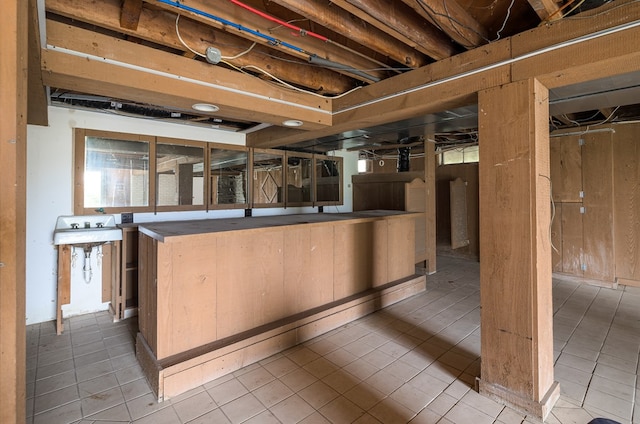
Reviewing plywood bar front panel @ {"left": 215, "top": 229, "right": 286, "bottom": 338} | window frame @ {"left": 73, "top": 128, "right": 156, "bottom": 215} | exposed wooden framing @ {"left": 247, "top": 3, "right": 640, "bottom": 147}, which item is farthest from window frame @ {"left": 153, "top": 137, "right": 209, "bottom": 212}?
exposed wooden framing @ {"left": 247, "top": 3, "right": 640, "bottom": 147}

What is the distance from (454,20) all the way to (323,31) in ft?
2.47

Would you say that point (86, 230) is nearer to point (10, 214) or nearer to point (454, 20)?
point (10, 214)

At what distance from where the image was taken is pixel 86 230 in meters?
2.74

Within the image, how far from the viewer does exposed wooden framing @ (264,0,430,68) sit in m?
1.44

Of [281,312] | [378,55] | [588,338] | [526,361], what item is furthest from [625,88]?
[281,312]

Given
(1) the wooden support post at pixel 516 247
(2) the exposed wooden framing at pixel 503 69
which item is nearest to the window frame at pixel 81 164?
(2) the exposed wooden framing at pixel 503 69

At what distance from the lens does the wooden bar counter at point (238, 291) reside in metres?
1.88

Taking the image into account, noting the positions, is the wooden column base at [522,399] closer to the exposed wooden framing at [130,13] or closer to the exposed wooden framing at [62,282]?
the exposed wooden framing at [130,13]

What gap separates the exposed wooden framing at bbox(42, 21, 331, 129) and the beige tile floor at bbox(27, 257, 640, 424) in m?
1.89

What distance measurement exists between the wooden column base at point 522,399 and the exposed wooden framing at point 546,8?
2.03 m

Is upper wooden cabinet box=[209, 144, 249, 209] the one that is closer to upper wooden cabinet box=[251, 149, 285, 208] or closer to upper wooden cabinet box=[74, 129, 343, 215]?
upper wooden cabinet box=[74, 129, 343, 215]

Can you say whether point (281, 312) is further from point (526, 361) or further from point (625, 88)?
point (625, 88)

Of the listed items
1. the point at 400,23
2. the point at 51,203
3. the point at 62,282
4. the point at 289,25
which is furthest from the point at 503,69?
the point at 62,282

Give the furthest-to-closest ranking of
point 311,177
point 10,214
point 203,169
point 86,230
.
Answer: point 311,177 < point 203,169 < point 86,230 < point 10,214
